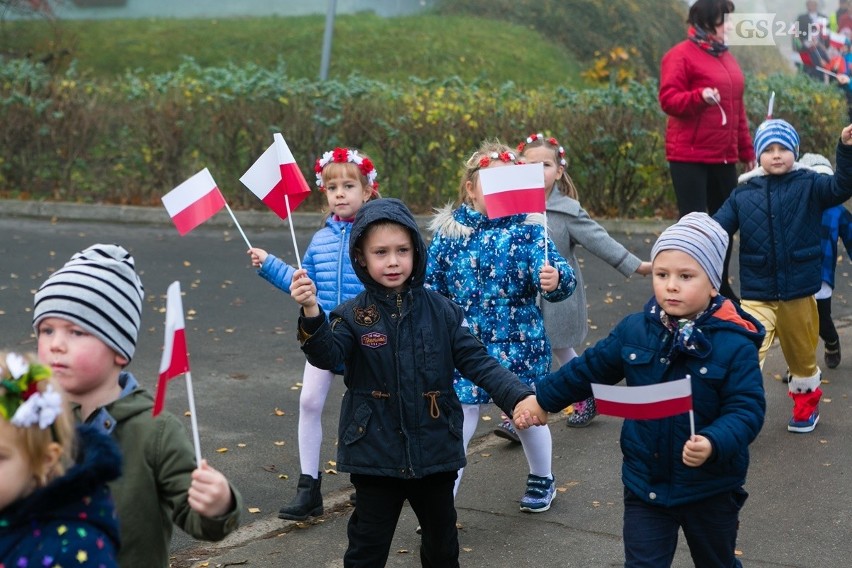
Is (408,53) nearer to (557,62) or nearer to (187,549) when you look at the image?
(557,62)

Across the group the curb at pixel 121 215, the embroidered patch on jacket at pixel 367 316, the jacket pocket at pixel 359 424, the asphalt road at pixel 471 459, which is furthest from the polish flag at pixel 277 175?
the curb at pixel 121 215

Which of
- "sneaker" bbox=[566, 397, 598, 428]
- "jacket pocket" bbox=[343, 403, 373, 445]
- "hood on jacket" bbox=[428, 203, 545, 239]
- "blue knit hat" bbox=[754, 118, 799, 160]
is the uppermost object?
"blue knit hat" bbox=[754, 118, 799, 160]

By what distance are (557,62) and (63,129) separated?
1108cm

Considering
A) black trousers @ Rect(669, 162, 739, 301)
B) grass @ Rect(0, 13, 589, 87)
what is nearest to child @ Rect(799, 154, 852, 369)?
black trousers @ Rect(669, 162, 739, 301)

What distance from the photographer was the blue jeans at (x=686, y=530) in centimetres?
405

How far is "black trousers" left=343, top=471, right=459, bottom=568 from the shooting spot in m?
4.44

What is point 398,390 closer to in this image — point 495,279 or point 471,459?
point 495,279

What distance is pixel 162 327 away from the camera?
31.1ft

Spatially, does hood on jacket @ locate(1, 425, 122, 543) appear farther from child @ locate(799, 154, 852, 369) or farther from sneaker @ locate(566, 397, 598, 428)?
child @ locate(799, 154, 852, 369)

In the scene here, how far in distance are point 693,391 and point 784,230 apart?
3103mm

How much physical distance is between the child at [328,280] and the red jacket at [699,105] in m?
4.55

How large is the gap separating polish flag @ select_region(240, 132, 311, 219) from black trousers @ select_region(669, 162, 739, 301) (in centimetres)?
509

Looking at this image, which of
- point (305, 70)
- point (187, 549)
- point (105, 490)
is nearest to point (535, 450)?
point (187, 549)

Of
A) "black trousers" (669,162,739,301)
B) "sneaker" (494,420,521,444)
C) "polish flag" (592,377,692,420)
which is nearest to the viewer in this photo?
"polish flag" (592,377,692,420)
